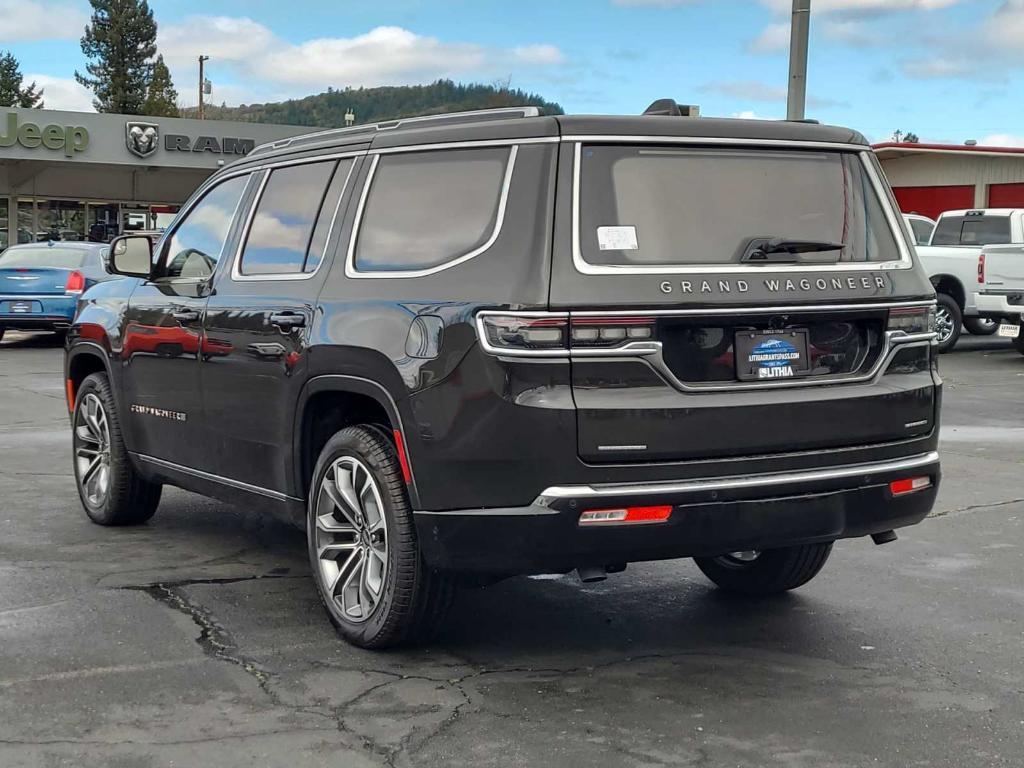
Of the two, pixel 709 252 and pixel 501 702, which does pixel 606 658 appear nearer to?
pixel 501 702

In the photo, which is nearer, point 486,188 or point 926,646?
point 486,188

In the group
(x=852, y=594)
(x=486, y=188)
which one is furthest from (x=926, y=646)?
(x=486, y=188)

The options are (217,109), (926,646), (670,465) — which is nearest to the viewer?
(670,465)

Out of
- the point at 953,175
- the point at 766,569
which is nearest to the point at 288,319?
the point at 766,569

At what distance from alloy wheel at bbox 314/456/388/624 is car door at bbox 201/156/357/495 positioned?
346 mm

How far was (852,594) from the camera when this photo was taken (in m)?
5.68

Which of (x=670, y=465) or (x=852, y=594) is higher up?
(x=670, y=465)

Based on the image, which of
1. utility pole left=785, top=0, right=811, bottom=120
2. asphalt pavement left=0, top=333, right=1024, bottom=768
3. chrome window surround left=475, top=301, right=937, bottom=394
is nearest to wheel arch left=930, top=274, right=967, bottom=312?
utility pole left=785, top=0, right=811, bottom=120

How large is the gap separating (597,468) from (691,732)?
839 millimetres

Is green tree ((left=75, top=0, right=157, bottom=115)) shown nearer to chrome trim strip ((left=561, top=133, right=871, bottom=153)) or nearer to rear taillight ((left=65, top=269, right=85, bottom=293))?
rear taillight ((left=65, top=269, right=85, bottom=293))

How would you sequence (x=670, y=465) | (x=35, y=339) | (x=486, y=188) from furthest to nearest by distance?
(x=35, y=339)
(x=486, y=188)
(x=670, y=465)

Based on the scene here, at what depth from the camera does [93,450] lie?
280 inches

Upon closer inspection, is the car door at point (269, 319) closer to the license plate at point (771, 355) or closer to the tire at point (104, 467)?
the tire at point (104, 467)

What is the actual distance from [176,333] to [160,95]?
3636 inches
